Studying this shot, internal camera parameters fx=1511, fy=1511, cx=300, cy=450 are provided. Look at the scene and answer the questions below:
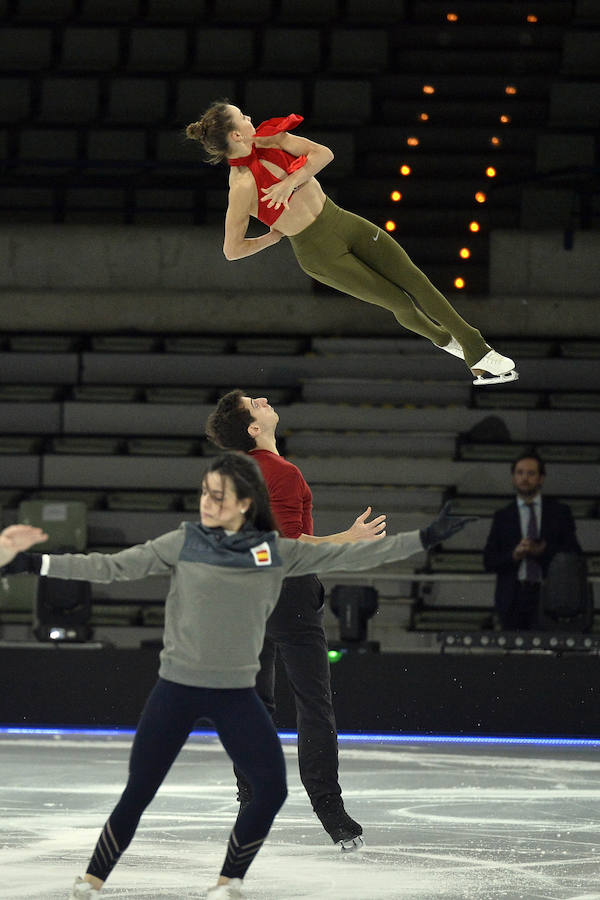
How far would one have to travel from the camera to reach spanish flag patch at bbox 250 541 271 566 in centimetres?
382

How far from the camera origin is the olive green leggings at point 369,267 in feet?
16.5

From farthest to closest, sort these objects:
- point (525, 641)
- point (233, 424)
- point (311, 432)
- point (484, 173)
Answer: point (484, 173), point (311, 432), point (525, 641), point (233, 424)

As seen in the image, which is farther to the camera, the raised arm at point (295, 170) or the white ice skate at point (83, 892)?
the raised arm at point (295, 170)

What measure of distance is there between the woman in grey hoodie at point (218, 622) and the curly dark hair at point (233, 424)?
85 centimetres

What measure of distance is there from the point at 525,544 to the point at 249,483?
4580 millimetres

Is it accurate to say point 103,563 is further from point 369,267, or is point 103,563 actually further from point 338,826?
point 369,267

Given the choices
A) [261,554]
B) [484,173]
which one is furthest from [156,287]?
[261,554]

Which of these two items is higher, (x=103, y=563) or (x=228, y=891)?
(x=103, y=563)

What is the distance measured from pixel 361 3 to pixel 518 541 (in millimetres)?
6411

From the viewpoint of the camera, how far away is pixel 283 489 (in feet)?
15.7

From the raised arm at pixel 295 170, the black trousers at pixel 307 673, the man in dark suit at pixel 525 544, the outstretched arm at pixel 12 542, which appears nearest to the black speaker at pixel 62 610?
the man in dark suit at pixel 525 544

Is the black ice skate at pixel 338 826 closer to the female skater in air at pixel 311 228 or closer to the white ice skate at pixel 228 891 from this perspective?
the white ice skate at pixel 228 891

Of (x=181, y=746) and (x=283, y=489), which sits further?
(x=283, y=489)

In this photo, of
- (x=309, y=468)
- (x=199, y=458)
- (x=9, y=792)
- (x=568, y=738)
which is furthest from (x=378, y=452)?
(x=9, y=792)
